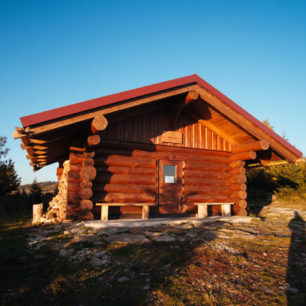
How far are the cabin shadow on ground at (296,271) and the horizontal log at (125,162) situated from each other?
5.01m

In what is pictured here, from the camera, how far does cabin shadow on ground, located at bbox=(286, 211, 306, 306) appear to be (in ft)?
9.60

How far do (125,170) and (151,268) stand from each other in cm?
508

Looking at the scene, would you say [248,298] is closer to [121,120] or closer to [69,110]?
[69,110]

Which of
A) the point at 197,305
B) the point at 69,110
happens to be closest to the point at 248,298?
the point at 197,305

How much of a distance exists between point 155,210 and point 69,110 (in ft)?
15.7

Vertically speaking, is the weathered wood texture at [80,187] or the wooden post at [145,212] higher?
the weathered wood texture at [80,187]

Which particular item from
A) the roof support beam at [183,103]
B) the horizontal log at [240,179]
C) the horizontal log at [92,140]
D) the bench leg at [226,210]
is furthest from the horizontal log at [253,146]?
the horizontal log at [92,140]

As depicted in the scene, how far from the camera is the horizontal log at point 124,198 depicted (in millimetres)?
8035

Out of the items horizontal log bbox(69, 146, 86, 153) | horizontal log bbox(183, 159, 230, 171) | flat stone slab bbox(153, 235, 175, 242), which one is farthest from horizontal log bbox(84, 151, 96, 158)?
horizontal log bbox(183, 159, 230, 171)

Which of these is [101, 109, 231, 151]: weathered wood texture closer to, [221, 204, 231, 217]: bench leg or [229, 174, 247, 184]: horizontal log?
[229, 174, 247, 184]: horizontal log

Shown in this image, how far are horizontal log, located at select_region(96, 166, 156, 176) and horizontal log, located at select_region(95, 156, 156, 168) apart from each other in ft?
0.37

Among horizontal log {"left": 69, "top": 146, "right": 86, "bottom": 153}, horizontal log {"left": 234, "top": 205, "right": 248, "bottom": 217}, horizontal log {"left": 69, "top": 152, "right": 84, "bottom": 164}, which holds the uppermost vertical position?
horizontal log {"left": 69, "top": 146, "right": 86, "bottom": 153}

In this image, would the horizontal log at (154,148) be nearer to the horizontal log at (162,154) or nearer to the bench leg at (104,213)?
the horizontal log at (162,154)

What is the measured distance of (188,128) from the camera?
9703 millimetres
